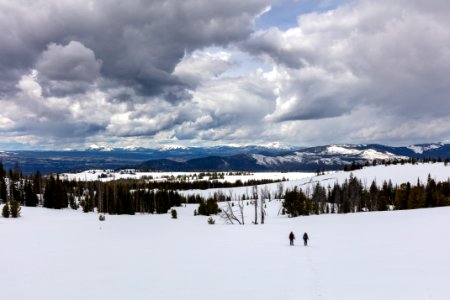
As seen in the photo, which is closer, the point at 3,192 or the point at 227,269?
the point at 227,269

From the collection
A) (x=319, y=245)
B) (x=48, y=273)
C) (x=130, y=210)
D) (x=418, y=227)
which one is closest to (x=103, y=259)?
(x=48, y=273)

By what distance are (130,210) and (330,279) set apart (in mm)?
113602

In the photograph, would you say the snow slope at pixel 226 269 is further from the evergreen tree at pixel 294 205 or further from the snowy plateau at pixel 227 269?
the evergreen tree at pixel 294 205

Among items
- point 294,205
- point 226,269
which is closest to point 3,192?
point 294,205

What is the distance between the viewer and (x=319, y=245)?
46406mm

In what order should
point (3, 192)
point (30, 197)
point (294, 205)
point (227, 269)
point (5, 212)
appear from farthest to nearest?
point (294, 205) → point (3, 192) → point (30, 197) → point (5, 212) → point (227, 269)

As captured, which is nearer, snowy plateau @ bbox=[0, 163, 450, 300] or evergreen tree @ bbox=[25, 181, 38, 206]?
snowy plateau @ bbox=[0, 163, 450, 300]

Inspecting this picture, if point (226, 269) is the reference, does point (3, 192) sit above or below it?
above

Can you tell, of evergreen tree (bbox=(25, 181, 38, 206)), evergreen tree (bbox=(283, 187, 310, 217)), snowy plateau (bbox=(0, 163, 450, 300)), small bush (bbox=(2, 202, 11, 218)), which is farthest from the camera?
evergreen tree (bbox=(283, 187, 310, 217))

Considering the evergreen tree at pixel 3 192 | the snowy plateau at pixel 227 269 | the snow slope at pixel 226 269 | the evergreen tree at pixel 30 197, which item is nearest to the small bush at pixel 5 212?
the snowy plateau at pixel 227 269

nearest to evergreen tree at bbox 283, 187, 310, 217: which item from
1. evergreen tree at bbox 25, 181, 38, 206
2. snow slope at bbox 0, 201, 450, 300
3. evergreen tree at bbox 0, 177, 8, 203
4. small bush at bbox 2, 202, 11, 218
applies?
snow slope at bbox 0, 201, 450, 300

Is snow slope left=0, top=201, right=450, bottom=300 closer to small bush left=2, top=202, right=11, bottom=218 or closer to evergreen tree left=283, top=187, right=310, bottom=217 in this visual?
small bush left=2, top=202, right=11, bottom=218

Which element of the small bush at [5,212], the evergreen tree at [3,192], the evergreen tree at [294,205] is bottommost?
the evergreen tree at [294,205]

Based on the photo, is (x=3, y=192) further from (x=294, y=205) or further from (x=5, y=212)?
(x=294, y=205)
